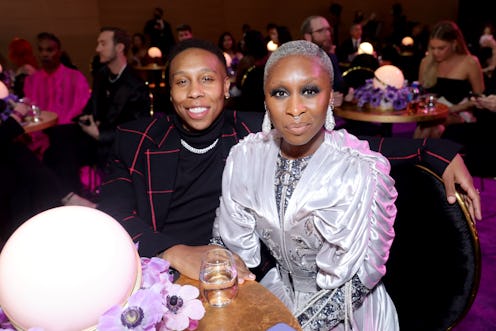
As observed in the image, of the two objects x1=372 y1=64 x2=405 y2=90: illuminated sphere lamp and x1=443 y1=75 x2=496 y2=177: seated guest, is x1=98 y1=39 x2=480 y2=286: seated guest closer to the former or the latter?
x1=443 y1=75 x2=496 y2=177: seated guest

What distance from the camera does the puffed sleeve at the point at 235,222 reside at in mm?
1749

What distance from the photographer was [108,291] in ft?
3.42

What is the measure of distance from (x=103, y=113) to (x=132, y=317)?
3.75 metres

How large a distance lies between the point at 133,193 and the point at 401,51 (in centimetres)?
1040

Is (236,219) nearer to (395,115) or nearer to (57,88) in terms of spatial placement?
(395,115)

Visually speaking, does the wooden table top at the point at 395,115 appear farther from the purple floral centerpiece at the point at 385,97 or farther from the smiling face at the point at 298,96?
the smiling face at the point at 298,96

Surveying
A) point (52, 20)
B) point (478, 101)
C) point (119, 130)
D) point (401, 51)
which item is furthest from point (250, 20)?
point (119, 130)

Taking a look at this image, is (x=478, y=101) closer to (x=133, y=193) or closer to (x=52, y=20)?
(x=133, y=193)

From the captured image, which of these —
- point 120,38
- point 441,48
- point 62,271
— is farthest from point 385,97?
point 62,271

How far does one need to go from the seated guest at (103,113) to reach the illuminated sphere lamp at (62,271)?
340 cm

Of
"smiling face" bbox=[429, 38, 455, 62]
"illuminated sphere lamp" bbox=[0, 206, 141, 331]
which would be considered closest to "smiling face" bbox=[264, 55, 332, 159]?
"illuminated sphere lamp" bbox=[0, 206, 141, 331]

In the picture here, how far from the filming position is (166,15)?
12.9m

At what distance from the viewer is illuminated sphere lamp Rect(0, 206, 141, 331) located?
0.98 meters

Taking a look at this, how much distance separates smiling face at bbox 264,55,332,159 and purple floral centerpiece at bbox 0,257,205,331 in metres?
0.59
